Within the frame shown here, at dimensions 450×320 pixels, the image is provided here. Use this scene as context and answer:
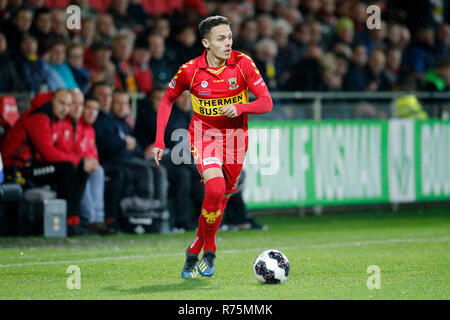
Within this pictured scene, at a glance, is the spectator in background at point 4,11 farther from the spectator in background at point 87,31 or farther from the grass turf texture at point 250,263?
the grass turf texture at point 250,263

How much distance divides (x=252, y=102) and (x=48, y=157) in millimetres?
4555

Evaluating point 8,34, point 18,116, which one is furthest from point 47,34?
point 18,116

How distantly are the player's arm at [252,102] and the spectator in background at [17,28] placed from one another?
17.9 feet

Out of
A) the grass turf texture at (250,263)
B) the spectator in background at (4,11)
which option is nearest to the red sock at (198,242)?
the grass turf texture at (250,263)

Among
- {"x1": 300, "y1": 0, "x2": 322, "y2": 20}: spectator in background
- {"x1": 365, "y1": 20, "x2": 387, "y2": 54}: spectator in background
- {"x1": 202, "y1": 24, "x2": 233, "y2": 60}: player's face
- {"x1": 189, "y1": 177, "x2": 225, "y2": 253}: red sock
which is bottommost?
{"x1": 189, "y1": 177, "x2": 225, "y2": 253}: red sock

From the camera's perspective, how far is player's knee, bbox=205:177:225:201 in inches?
314

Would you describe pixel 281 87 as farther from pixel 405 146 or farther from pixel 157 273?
pixel 157 273

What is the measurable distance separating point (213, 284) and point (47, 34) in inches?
269

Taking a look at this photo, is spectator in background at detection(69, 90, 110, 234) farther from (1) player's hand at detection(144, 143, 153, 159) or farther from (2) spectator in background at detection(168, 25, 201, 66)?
(2) spectator in background at detection(168, 25, 201, 66)

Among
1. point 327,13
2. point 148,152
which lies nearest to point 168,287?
point 148,152

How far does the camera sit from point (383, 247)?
1073cm

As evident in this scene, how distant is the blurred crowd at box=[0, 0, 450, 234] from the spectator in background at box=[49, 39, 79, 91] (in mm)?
15

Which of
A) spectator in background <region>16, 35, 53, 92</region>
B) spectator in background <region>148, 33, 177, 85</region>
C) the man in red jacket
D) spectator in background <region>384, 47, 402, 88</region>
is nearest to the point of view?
the man in red jacket

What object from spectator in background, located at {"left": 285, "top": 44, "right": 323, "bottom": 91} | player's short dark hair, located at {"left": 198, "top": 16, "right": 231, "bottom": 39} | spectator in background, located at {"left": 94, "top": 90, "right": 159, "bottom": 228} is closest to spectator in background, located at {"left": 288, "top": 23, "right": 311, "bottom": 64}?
spectator in background, located at {"left": 285, "top": 44, "right": 323, "bottom": 91}
